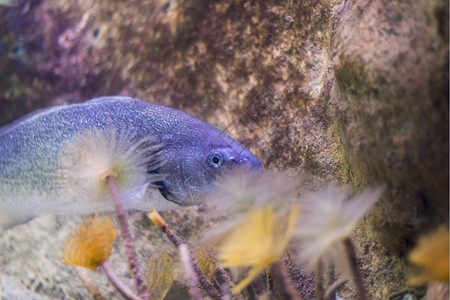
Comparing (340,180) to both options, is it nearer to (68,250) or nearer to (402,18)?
(402,18)

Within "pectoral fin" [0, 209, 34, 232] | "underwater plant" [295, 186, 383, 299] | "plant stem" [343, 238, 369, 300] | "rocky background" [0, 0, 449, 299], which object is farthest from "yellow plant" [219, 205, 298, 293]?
"pectoral fin" [0, 209, 34, 232]

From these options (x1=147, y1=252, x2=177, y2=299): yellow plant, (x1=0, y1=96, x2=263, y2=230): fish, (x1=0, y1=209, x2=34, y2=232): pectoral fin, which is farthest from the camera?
(x1=0, y1=209, x2=34, y2=232): pectoral fin

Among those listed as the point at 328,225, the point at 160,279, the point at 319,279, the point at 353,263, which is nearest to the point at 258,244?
the point at 328,225

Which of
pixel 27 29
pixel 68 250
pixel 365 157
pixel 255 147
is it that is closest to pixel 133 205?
pixel 68 250

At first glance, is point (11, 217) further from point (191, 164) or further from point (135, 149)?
point (191, 164)

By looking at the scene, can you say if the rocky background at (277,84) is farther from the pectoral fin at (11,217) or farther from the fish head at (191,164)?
the fish head at (191,164)

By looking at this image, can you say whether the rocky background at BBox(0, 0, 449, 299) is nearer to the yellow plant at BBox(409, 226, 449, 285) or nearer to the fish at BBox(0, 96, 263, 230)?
the yellow plant at BBox(409, 226, 449, 285)
